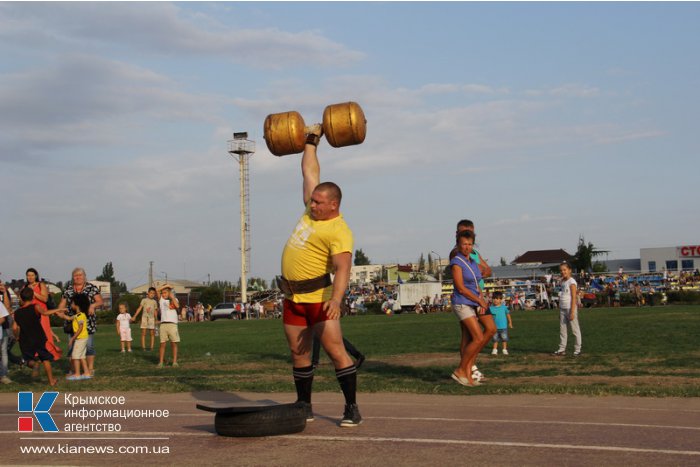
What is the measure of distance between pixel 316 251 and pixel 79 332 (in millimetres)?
7806

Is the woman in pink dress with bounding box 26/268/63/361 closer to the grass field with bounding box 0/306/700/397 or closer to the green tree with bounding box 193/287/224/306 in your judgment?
the grass field with bounding box 0/306/700/397

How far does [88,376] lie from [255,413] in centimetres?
826

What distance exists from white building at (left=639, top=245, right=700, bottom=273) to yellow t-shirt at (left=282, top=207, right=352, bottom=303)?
9838 cm

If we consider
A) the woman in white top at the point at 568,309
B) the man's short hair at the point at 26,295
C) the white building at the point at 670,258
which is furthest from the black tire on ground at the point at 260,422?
the white building at the point at 670,258

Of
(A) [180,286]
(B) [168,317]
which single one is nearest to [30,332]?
(B) [168,317]

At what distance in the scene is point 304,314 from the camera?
744 centimetres

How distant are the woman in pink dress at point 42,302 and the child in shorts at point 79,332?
285 mm

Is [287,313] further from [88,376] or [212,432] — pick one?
[88,376]

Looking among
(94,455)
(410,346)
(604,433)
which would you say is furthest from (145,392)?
(410,346)

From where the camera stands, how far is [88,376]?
1412cm

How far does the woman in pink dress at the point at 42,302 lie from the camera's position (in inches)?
538

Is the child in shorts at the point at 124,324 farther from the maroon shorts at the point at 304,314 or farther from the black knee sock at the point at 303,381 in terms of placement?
the maroon shorts at the point at 304,314

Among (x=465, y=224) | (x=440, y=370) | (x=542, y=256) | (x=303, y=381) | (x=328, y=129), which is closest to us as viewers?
(x=303, y=381)

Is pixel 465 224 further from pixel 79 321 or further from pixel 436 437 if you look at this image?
pixel 79 321
